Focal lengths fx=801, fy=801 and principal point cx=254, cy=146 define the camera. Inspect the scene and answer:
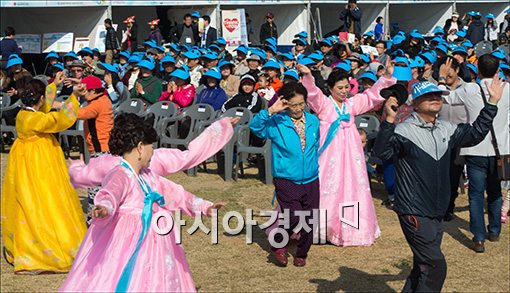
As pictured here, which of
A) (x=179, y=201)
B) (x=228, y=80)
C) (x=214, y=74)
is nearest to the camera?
(x=179, y=201)

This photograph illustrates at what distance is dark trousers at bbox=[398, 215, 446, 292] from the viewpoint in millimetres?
5098

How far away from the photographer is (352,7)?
65.1 feet

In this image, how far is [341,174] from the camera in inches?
302

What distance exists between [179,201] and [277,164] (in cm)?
218

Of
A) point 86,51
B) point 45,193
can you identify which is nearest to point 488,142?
point 45,193

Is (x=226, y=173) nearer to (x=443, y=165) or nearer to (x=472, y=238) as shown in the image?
(x=472, y=238)

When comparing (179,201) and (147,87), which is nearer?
(179,201)

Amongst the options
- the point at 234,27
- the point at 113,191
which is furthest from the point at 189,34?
the point at 113,191

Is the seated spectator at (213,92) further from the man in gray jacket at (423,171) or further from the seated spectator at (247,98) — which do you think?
the man in gray jacket at (423,171)

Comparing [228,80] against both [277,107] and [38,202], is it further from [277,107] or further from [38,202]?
[277,107]

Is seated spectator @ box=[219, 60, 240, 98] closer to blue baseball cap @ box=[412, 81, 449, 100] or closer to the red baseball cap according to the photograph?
the red baseball cap

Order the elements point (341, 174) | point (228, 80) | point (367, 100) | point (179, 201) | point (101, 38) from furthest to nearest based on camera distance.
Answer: point (101, 38)
point (228, 80)
point (367, 100)
point (341, 174)
point (179, 201)

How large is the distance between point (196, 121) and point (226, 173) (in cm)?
121

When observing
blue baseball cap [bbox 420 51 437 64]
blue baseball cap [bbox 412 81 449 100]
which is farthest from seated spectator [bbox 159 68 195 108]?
blue baseball cap [bbox 412 81 449 100]
